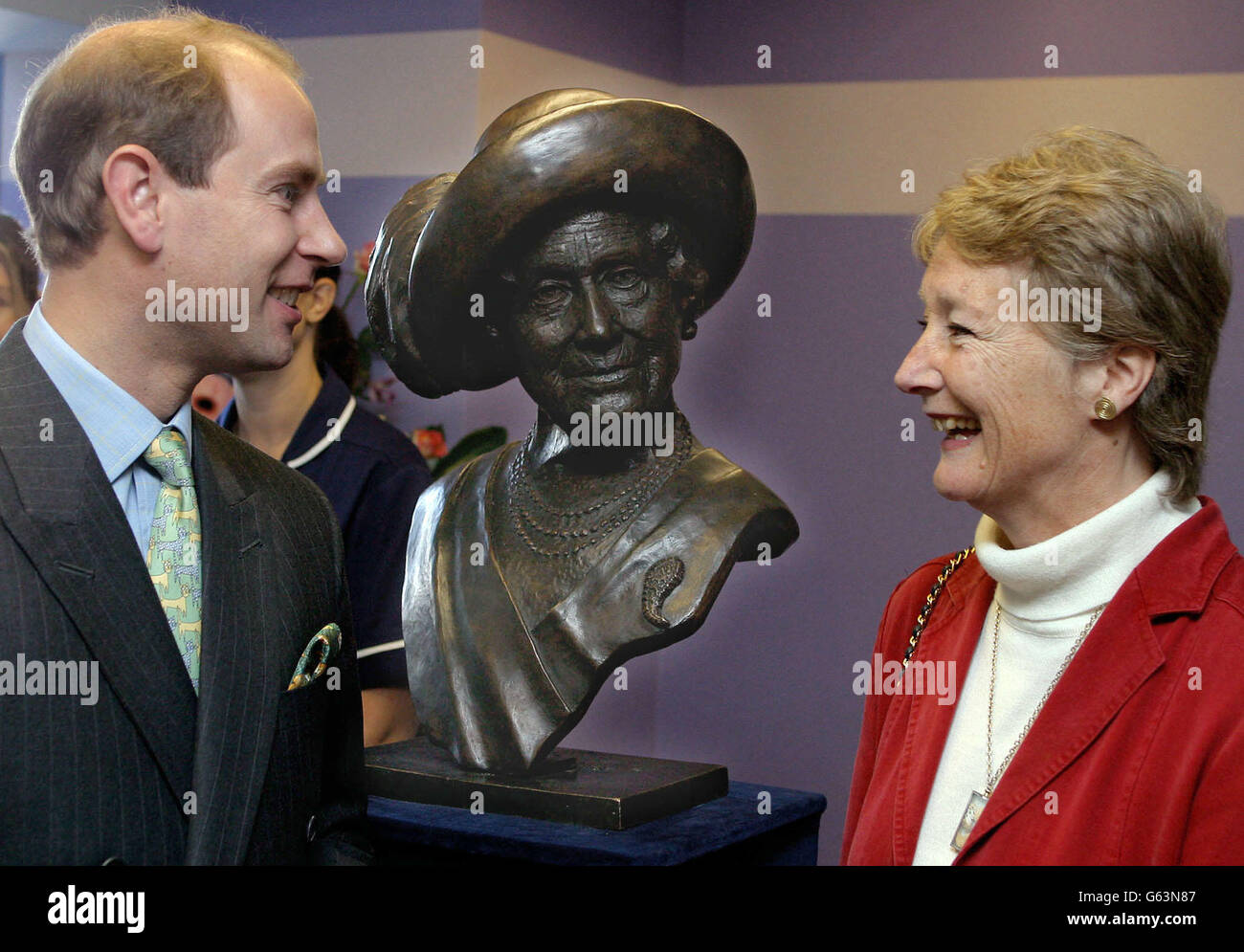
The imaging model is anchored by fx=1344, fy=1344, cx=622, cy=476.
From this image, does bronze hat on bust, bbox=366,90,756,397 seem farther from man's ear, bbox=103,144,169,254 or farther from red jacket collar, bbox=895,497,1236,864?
red jacket collar, bbox=895,497,1236,864

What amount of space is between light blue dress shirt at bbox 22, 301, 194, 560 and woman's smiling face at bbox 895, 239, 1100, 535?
0.96 meters

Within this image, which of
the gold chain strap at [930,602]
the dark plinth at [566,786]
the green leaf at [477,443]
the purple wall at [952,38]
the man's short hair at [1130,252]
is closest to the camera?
the man's short hair at [1130,252]

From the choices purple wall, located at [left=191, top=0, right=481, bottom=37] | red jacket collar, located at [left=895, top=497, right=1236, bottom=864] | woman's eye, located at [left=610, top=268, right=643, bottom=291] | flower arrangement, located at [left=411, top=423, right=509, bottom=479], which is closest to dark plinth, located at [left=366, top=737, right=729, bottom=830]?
red jacket collar, located at [left=895, top=497, right=1236, bottom=864]

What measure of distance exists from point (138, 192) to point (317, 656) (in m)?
0.60

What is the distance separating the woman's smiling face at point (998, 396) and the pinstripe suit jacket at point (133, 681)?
0.87m

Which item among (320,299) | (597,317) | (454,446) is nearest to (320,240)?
(597,317)

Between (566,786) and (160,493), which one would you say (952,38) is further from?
(160,493)

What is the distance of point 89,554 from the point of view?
4.71ft

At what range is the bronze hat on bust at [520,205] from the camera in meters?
2.22

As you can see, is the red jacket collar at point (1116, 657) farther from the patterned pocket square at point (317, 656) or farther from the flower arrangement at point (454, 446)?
the flower arrangement at point (454, 446)

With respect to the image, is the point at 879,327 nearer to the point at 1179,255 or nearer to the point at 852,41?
the point at 852,41

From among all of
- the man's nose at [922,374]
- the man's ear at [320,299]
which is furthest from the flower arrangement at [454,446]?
the man's nose at [922,374]

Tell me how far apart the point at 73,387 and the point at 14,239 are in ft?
6.11

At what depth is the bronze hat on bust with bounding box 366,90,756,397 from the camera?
2.22 meters
